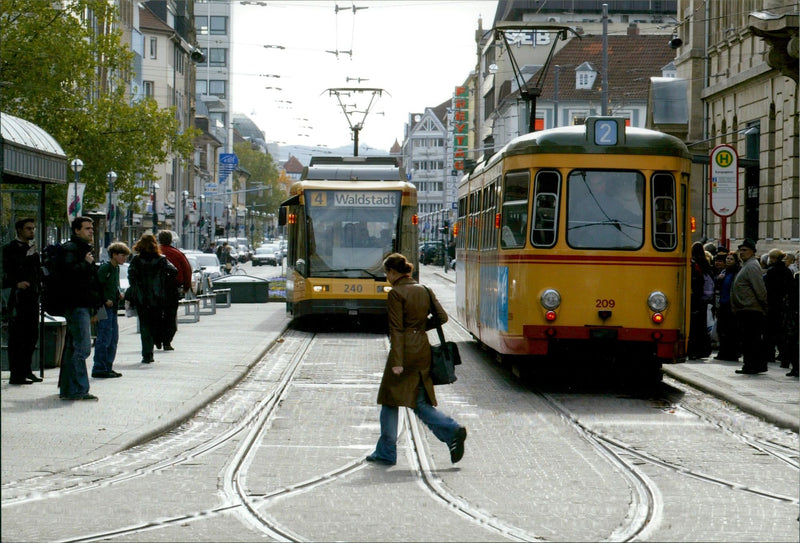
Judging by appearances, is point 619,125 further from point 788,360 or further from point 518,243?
point 788,360

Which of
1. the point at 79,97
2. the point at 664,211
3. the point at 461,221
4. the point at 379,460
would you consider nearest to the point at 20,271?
the point at 379,460

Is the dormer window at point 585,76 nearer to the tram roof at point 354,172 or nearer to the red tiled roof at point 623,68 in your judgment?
the red tiled roof at point 623,68

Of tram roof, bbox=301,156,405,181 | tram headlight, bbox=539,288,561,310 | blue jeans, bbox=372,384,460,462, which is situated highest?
tram roof, bbox=301,156,405,181

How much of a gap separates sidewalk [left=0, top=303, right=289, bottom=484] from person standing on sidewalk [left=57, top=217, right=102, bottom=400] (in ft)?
0.70

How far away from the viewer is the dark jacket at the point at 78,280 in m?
14.5

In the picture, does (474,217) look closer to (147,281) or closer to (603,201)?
(147,281)

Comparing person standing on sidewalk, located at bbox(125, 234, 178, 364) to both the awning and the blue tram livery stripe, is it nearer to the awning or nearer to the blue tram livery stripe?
the awning

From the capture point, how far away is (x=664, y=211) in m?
17.0

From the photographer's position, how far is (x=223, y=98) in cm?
16600

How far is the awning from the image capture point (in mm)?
15055

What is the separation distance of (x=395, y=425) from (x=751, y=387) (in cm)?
711

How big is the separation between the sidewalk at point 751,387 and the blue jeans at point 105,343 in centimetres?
698

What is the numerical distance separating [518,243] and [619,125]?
A: 180cm

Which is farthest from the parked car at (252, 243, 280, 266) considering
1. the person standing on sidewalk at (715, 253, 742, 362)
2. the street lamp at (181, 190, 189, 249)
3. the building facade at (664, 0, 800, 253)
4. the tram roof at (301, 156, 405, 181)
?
the person standing on sidewalk at (715, 253, 742, 362)
